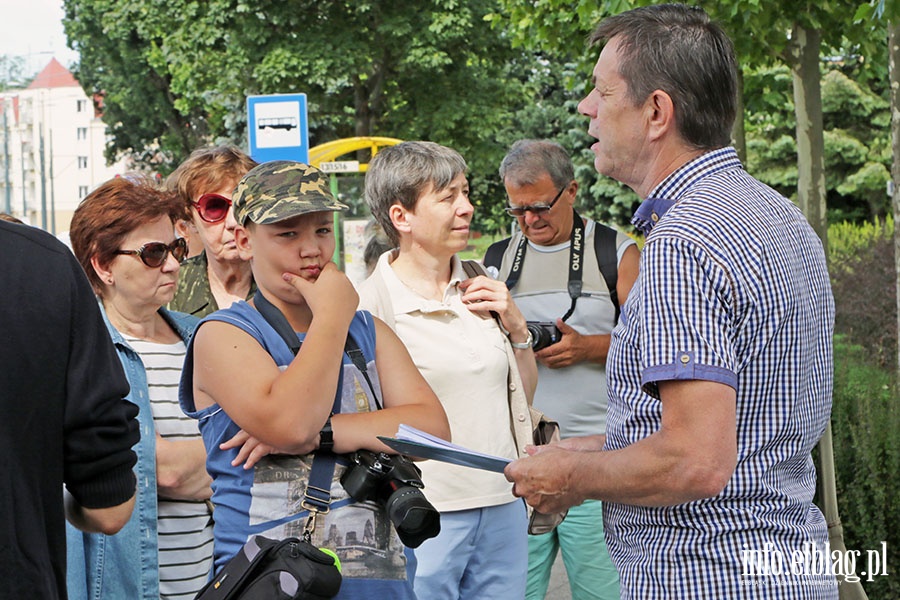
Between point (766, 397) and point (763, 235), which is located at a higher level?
point (763, 235)

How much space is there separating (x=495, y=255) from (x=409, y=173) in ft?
4.24

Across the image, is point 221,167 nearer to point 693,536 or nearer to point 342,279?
point 342,279

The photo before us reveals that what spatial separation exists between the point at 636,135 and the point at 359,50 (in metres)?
29.0

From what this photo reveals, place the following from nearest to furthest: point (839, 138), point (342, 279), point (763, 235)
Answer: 1. point (763, 235)
2. point (342, 279)
3. point (839, 138)

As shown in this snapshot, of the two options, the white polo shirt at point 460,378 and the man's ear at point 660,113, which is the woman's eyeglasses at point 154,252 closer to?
the white polo shirt at point 460,378

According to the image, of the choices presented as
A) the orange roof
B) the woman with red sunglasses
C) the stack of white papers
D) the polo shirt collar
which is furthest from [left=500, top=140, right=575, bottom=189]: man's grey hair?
Answer: the orange roof

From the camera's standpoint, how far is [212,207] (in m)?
4.38

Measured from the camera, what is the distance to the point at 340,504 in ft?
8.80

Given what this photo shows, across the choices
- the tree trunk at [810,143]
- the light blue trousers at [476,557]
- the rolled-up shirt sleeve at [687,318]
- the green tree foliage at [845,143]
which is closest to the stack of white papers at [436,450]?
the rolled-up shirt sleeve at [687,318]

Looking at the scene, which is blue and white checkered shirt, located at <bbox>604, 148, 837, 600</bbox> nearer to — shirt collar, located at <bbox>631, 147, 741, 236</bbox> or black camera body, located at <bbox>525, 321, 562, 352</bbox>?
shirt collar, located at <bbox>631, 147, 741, 236</bbox>

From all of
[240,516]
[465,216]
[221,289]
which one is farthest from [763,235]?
[221,289]

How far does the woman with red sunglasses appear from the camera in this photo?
436cm

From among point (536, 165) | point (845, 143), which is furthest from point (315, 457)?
point (845, 143)

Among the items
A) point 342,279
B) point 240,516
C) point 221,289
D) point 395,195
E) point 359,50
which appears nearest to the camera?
point 240,516
